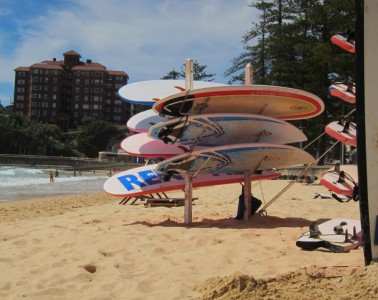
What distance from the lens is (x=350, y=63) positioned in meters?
21.4

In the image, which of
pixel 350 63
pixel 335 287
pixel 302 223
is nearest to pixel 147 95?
pixel 302 223

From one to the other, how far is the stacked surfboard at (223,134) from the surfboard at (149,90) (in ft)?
4.53

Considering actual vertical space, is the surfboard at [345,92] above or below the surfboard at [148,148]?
above

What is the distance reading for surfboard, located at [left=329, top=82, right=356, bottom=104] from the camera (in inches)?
175

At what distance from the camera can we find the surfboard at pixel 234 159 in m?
5.68

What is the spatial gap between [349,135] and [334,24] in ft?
71.0

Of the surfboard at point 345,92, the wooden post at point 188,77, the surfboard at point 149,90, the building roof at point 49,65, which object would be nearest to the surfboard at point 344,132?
the surfboard at point 345,92

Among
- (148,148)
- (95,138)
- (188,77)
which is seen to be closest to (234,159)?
(188,77)

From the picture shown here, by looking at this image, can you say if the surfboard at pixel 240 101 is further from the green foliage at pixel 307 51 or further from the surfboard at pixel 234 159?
the green foliage at pixel 307 51

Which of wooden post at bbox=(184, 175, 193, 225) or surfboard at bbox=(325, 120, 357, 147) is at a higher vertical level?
surfboard at bbox=(325, 120, 357, 147)

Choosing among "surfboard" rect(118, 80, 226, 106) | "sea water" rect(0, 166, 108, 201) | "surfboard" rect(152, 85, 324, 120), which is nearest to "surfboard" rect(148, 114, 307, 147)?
"surfboard" rect(152, 85, 324, 120)

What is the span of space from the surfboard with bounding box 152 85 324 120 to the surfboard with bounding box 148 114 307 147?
0.21 m

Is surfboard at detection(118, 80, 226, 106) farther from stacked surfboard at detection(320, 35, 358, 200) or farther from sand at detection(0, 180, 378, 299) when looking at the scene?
stacked surfboard at detection(320, 35, 358, 200)

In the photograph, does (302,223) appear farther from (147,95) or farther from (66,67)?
(66,67)
